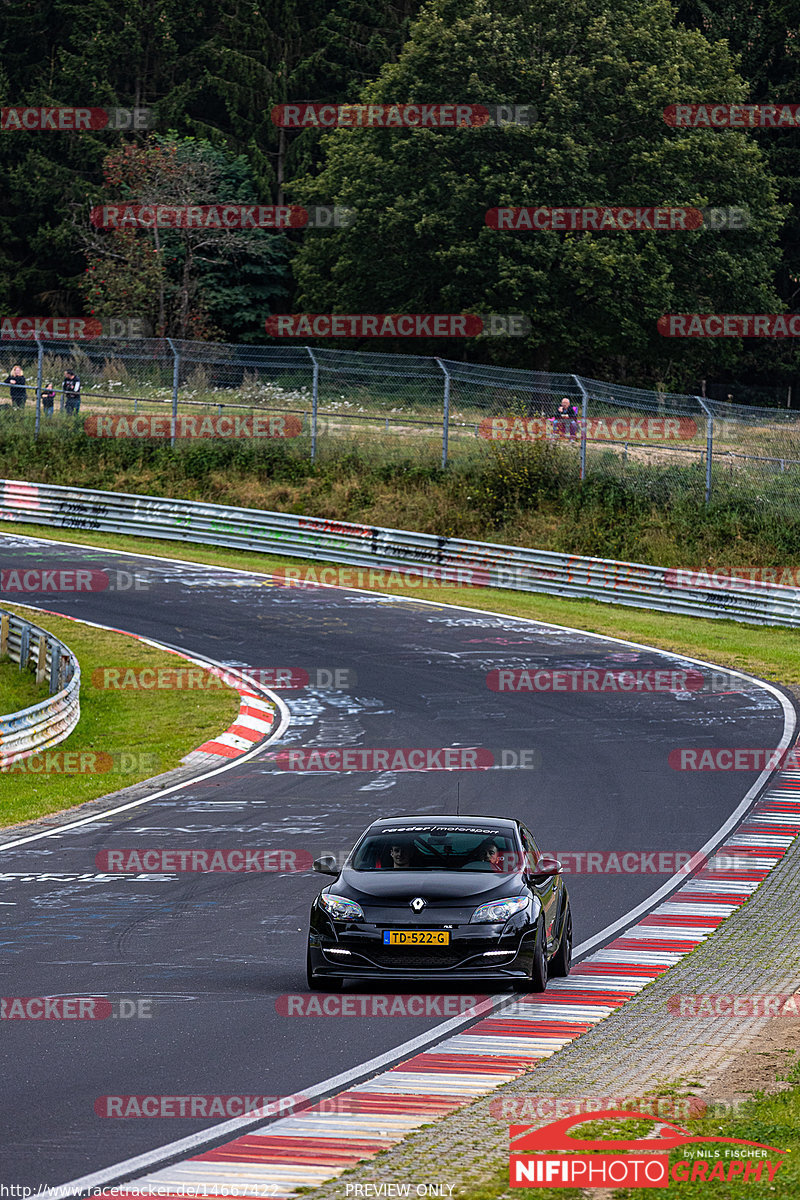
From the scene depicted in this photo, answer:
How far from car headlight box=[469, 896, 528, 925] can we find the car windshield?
490mm

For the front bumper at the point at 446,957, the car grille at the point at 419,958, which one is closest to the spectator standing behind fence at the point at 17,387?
the front bumper at the point at 446,957

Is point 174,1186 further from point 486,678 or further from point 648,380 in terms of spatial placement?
point 648,380

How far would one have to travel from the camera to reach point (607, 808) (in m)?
18.4

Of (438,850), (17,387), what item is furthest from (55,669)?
(17,387)

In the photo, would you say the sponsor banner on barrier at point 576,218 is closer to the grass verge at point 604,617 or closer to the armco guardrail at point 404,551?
the armco guardrail at point 404,551

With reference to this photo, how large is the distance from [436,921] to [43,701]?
47.3 ft

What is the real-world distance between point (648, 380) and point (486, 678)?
40710 mm

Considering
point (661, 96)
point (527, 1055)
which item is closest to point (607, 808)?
point (527, 1055)

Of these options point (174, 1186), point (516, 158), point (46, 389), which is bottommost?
point (174, 1186)

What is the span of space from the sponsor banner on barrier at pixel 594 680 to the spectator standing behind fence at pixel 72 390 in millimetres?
22632

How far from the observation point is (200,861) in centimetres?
1622

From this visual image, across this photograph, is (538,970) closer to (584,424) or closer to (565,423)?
(584,424)

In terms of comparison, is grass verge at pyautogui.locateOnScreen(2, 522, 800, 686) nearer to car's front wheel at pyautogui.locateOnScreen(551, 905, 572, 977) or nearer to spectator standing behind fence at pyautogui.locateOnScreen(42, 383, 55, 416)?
spectator standing behind fence at pyautogui.locateOnScreen(42, 383, 55, 416)

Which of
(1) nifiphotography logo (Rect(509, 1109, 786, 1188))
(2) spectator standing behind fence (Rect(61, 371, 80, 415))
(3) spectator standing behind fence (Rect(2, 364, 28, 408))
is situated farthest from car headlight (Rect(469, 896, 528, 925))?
(3) spectator standing behind fence (Rect(2, 364, 28, 408))
